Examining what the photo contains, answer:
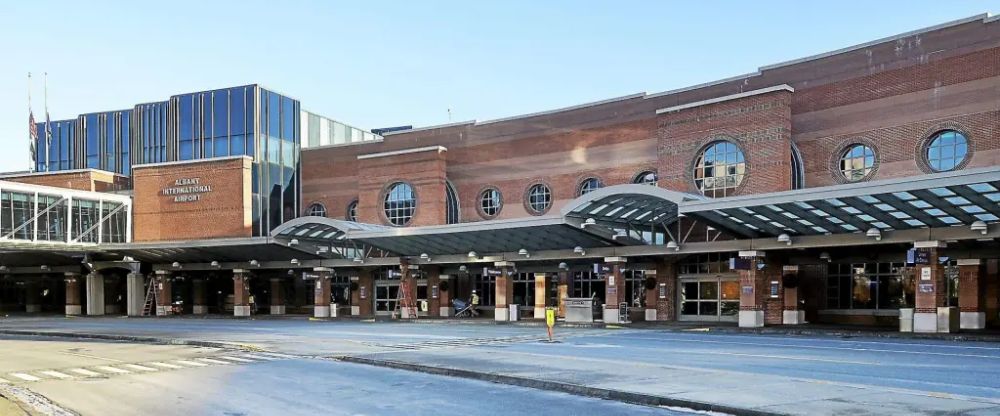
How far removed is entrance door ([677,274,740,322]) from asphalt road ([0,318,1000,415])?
7.82 metres

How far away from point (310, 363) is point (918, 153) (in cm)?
2420

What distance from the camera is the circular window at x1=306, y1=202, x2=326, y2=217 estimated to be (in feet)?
185

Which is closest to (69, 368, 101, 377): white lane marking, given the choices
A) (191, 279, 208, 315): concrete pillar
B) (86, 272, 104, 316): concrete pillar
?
(191, 279, 208, 315): concrete pillar

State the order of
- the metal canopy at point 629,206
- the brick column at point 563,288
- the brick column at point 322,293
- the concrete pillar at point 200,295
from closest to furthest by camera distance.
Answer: the metal canopy at point 629,206 → the brick column at point 563,288 → the brick column at point 322,293 → the concrete pillar at point 200,295

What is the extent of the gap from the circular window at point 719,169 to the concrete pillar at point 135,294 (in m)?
38.8

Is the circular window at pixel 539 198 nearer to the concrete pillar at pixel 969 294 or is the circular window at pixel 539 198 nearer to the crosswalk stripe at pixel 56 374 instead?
the concrete pillar at pixel 969 294

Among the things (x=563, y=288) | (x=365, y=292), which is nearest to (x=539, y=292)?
(x=563, y=288)

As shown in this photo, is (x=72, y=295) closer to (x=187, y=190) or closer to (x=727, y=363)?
(x=187, y=190)

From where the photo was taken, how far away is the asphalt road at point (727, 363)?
1294cm

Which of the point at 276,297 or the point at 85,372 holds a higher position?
the point at 85,372

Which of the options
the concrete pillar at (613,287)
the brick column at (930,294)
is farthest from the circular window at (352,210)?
the brick column at (930,294)

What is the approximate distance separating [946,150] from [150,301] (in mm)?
48837

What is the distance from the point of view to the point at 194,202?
189 ft

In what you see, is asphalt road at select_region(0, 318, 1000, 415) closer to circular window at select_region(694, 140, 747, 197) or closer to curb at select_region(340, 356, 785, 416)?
curb at select_region(340, 356, 785, 416)
